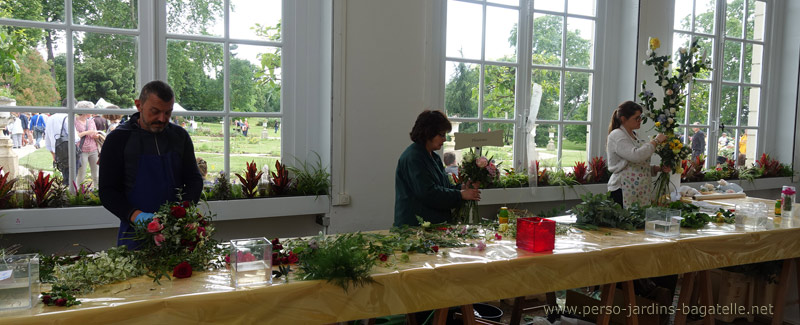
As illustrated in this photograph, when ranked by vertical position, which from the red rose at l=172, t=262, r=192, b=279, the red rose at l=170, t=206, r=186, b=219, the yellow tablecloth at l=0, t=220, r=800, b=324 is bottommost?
the yellow tablecloth at l=0, t=220, r=800, b=324

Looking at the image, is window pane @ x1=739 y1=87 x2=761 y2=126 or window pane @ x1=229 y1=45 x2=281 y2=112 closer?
window pane @ x1=229 y1=45 x2=281 y2=112

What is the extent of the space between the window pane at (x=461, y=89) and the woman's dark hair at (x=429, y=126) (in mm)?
1650

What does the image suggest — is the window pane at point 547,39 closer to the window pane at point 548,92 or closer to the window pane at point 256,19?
the window pane at point 548,92

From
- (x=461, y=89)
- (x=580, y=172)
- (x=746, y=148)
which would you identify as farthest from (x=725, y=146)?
(x=461, y=89)

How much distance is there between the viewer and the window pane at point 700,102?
6.26 m

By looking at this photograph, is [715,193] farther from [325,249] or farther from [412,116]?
[325,249]

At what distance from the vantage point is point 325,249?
2.11 meters

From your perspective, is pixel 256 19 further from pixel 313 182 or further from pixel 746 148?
pixel 746 148

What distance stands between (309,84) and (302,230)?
110cm

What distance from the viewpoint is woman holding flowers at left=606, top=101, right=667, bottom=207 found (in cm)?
397

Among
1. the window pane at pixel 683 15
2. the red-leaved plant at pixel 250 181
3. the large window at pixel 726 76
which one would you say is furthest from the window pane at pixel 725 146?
the red-leaved plant at pixel 250 181

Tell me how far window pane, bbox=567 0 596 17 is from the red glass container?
11.3 ft

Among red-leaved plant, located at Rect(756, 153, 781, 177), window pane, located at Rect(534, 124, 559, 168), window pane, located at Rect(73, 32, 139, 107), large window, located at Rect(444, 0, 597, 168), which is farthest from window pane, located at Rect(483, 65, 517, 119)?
red-leaved plant, located at Rect(756, 153, 781, 177)

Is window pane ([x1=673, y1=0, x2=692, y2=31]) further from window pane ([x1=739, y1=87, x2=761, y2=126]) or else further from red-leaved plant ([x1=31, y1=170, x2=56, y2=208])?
red-leaved plant ([x1=31, y1=170, x2=56, y2=208])
